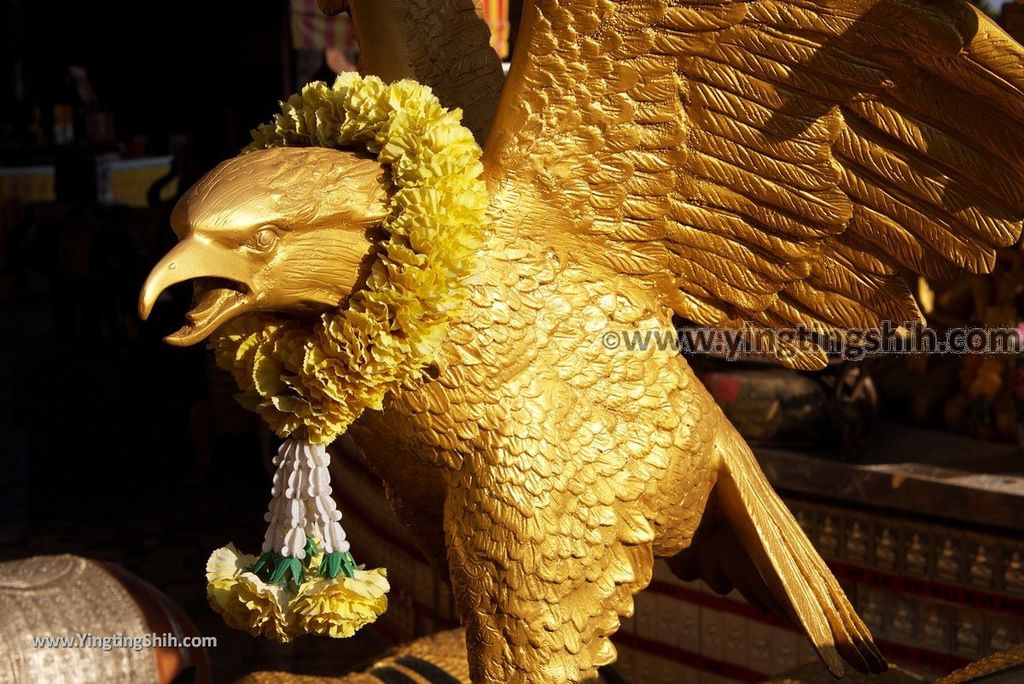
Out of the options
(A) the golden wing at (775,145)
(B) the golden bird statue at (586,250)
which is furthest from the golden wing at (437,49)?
(A) the golden wing at (775,145)

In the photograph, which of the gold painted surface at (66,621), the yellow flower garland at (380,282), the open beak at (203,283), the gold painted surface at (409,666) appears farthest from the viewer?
the gold painted surface at (409,666)

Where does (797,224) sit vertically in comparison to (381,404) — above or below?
above

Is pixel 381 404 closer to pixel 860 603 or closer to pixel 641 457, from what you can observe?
pixel 641 457

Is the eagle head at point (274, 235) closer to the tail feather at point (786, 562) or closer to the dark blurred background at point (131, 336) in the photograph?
the tail feather at point (786, 562)

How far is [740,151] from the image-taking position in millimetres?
1452

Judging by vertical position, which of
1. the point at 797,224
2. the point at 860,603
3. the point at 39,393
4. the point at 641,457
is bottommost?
the point at 39,393

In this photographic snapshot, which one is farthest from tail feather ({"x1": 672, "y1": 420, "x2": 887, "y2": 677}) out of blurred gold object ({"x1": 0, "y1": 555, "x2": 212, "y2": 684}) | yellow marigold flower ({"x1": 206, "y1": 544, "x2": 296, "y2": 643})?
Result: blurred gold object ({"x1": 0, "y1": 555, "x2": 212, "y2": 684})

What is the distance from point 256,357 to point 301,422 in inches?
3.4

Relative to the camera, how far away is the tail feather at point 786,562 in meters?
1.57

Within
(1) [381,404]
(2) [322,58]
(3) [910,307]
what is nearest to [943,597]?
(3) [910,307]

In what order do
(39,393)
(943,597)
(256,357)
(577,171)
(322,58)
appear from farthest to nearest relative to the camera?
(39,393), (322,58), (943,597), (577,171), (256,357)

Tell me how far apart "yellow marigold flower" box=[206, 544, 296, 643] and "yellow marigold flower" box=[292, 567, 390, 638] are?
0.02 metres
